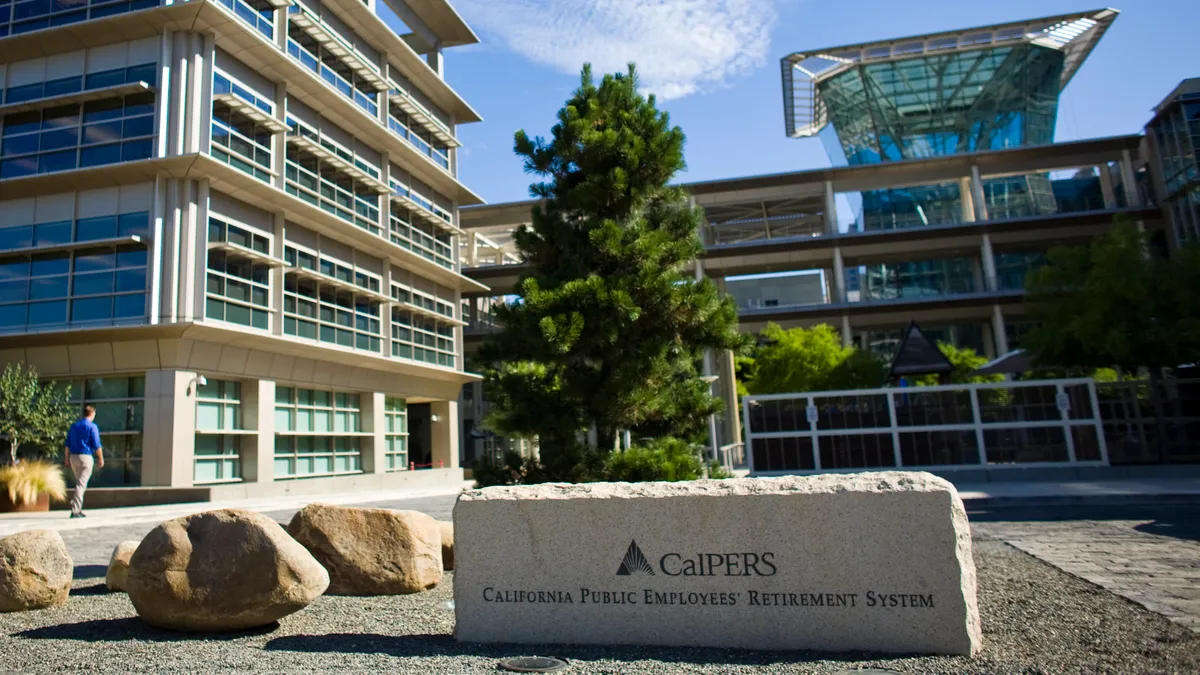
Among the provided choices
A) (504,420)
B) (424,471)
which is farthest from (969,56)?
(504,420)

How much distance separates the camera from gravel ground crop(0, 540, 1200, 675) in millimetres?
4027

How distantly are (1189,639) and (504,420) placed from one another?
615 centimetres

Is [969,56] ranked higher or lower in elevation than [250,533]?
higher

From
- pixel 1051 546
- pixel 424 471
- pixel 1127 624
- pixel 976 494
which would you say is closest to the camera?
pixel 1127 624

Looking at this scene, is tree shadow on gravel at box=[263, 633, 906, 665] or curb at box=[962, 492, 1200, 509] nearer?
tree shadow on gravel at box=[263, 633, 906, 665]

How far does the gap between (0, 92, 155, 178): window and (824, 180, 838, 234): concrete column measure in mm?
32955

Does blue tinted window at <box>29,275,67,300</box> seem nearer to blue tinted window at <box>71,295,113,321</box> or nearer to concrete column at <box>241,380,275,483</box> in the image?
blue tinted window at <box>71,295,113,321</box>

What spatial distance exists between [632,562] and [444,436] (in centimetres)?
3339

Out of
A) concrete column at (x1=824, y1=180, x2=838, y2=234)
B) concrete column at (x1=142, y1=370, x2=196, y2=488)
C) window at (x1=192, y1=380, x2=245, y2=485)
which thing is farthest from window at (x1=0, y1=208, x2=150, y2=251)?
concrete column at (x1=824, y1=180, x2=838, y2=234)

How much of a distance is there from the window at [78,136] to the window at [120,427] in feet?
20.6

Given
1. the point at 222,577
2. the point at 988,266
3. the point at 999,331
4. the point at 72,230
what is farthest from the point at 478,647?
the point at 988,266

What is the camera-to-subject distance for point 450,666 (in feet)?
13.8

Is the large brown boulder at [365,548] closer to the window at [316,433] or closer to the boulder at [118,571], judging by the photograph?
the boulder at [118,571]

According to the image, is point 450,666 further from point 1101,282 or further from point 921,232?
point 921,232
